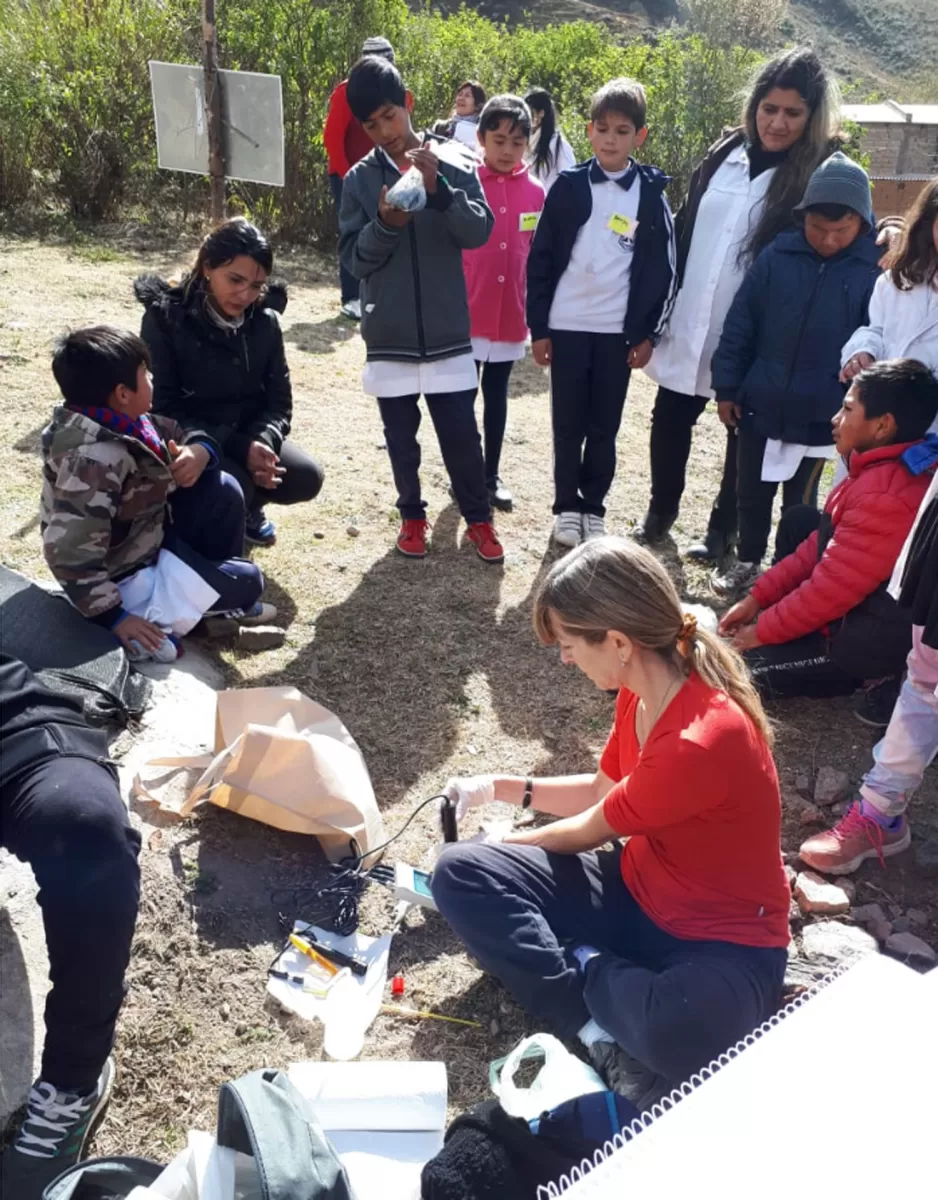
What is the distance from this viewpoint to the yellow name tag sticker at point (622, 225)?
4.00 meters

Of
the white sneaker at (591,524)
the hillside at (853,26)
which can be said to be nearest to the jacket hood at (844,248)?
the white sneaker at (591,524)

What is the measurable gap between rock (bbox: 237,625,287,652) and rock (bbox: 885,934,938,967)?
7.08 ft

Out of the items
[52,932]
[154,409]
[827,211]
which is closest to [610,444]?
[827,211]

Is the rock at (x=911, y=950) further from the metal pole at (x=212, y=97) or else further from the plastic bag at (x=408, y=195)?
the metal pole at (x=212, y=97)

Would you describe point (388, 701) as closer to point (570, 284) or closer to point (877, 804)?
point (877, 804)

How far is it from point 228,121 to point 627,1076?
5.84m

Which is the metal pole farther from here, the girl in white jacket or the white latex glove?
the white latex glove

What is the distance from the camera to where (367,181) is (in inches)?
149

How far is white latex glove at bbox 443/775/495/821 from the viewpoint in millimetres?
2531

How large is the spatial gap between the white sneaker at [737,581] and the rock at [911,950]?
1.80 meters

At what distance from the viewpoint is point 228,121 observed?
6.12 m

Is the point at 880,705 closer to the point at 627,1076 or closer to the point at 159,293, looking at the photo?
the point at 627,1076

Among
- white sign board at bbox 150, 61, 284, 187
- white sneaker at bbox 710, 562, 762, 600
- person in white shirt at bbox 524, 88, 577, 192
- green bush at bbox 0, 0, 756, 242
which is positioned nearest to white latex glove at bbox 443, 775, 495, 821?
white sneaker at bbox 710, 562, 762, 600

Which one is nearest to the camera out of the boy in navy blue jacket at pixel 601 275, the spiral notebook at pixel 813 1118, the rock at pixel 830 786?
the spiral notebook at pixel 813 1118
